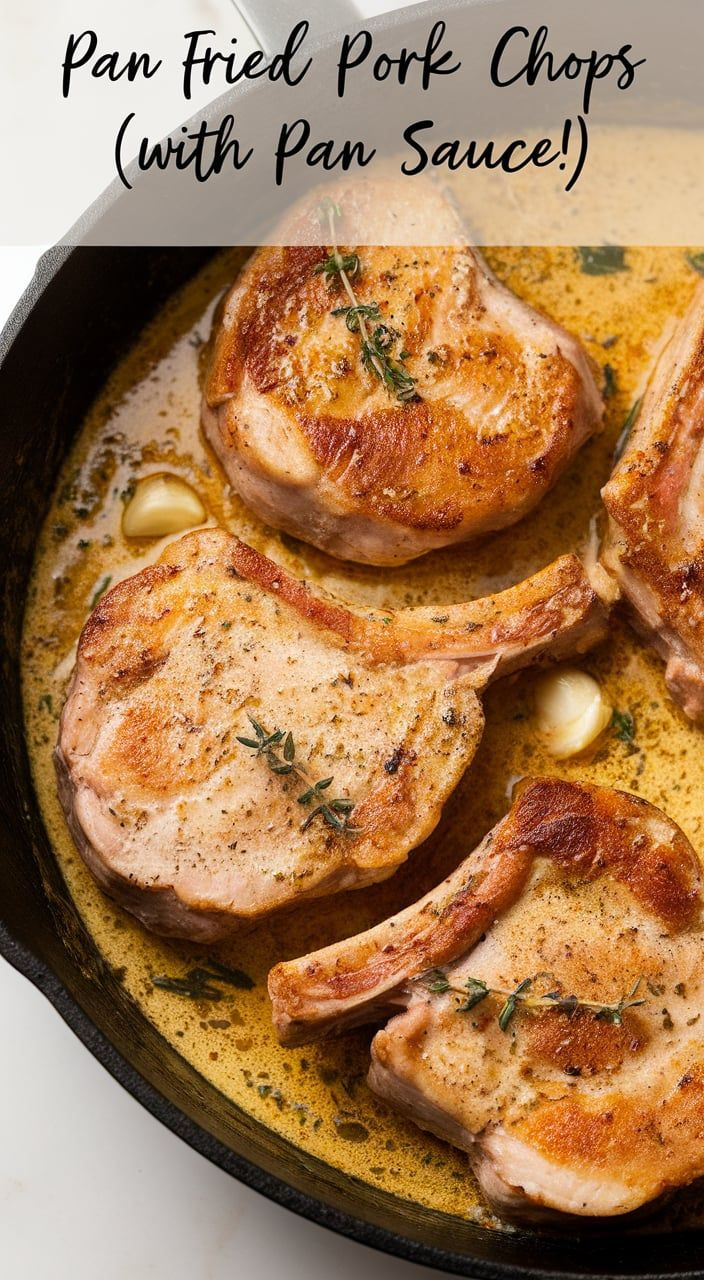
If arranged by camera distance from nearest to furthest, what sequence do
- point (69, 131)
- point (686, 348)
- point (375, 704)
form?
point (375, 704), point (686, 348), point (69, 131)

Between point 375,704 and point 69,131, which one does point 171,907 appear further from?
point 69,131

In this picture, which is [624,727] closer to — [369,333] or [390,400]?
[390,400]

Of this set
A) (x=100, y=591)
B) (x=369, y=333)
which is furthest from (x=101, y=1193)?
(x=369, y=333)

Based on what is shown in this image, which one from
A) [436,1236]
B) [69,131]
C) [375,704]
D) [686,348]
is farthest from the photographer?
[69,131]

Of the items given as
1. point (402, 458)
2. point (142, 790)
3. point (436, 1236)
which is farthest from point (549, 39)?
point (436, 1236)

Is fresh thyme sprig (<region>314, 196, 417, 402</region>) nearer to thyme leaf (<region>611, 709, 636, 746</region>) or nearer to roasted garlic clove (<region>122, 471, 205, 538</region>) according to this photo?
roasted garlic clove (<region>122, 471, 205, 538</region>)
